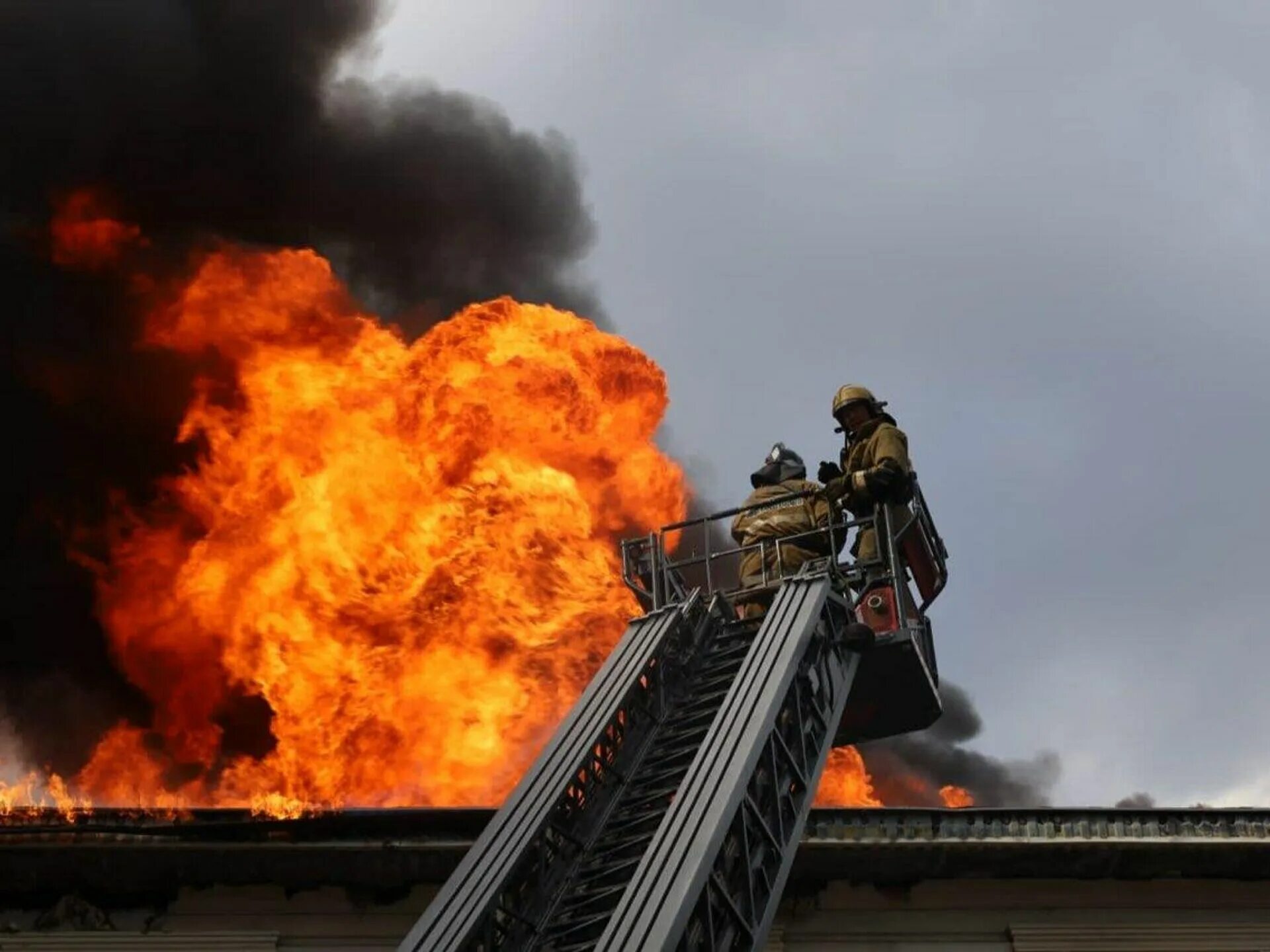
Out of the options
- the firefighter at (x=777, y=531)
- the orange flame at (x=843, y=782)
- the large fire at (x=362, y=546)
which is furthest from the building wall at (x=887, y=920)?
the orange flame at (x=843, y=782)

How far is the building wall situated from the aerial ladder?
150cm

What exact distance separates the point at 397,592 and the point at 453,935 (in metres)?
9.23

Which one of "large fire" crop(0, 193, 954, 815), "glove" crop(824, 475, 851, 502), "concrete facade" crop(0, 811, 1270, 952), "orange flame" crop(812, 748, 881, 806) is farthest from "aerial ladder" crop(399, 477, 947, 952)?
"orange flame" crop(812, 748, 881, 806)

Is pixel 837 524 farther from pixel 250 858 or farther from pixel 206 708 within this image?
pixel 206 708

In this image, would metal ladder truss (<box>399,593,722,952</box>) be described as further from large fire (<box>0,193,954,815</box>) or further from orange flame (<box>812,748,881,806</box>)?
orange flame (<box>812,748,881,806</box>)

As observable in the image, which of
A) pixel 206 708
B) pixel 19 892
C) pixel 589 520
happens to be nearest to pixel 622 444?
pixel 589 520

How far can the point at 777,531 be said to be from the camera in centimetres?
1338

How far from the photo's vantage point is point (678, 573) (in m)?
13.4

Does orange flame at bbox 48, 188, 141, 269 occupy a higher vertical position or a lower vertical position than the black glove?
higher

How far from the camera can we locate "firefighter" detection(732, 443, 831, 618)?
1293cm

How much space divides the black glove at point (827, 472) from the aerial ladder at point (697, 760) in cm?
65

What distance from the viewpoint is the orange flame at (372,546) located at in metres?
16.3

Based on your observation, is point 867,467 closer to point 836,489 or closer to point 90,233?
point 836,489

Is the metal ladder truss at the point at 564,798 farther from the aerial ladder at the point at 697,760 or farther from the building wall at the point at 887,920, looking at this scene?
the building wall at the point at 887,920
